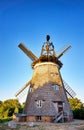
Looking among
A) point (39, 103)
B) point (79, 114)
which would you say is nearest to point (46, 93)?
point (39, 103)

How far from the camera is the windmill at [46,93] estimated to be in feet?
63.4

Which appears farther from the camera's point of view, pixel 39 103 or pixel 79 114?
pixel 79 114

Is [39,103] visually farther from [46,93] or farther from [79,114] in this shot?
[79,114]

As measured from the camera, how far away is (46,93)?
2033cm

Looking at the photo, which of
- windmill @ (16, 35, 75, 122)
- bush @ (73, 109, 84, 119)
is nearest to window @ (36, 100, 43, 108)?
windmill @ (16, 35, 75, 122)

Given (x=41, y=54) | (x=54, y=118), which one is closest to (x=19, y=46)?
(x=41, y=54)

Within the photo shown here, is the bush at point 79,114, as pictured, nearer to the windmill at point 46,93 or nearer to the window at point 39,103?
the windmill at point 46,93

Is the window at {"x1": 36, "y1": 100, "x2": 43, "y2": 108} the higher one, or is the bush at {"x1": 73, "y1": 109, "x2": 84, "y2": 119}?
the window at {"x1": 36, "y1": 100, "x2": 43, "y2": 108}

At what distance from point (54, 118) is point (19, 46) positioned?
487 inches

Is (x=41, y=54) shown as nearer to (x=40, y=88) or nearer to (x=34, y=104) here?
(x=40, y=88)

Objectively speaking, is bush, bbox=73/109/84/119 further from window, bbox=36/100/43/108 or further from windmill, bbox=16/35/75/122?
window, bbox=36/100/43/108

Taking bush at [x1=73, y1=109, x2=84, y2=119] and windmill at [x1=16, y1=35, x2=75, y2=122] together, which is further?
bush at [x1=73, y1=109, x2=84, y2=119]

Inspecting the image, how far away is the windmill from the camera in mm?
19328

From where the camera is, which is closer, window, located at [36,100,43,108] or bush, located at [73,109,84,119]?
window, located at [36,100,43,108]
